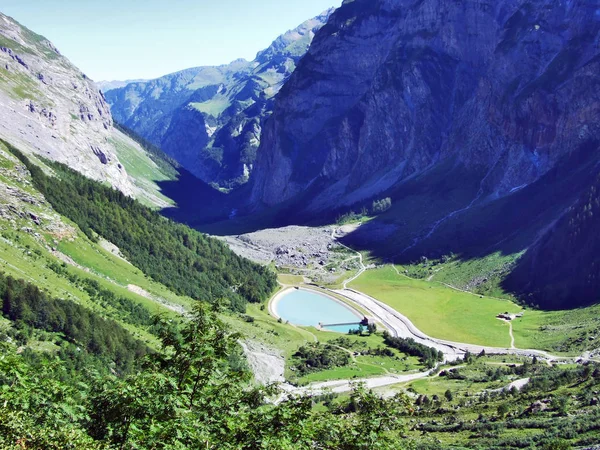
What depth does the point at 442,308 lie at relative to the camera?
135m

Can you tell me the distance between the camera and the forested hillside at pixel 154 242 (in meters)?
124

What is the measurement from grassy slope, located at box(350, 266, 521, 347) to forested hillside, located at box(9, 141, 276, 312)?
31916 millimetres

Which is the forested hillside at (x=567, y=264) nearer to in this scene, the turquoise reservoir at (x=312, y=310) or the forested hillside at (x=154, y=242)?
the turquoise reservoir at (x=312, y=310)

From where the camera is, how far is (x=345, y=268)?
7047 inches

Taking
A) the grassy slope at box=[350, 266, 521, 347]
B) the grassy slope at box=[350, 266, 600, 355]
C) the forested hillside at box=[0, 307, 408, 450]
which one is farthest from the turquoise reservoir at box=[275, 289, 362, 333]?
the forested hillside at box=[0, 307, 408, 450]

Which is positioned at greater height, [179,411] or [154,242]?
[154,242]

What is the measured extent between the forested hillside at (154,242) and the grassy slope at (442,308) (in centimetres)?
3192

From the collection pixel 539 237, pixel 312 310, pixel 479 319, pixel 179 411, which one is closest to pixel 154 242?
pixel 312 310

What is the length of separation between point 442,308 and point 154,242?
69988mm

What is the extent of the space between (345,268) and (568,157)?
78.3 m

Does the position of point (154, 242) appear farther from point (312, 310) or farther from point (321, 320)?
point (321, 320)

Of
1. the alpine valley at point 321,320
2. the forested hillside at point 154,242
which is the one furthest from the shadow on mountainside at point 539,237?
the forested hillside at point 154,242

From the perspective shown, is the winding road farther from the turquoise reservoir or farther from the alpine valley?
the turquoise reservoir

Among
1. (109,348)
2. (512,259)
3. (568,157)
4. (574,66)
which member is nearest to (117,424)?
(109,348)
